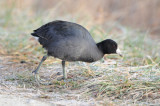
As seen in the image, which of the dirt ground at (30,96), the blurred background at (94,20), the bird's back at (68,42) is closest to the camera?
the dirt ground at (30,96)

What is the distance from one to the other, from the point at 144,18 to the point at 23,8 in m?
4.13

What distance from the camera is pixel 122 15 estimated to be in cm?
1023

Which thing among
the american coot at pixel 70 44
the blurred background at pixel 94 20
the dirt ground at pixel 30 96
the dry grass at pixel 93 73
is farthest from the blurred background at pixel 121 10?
the dirt ground at pixel 30 96

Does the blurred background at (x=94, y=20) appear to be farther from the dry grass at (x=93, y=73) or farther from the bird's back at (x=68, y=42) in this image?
the bird's back at (x=68, y=42)

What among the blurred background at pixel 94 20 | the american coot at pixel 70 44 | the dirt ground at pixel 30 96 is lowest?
the dirt ground at pixel 30 96

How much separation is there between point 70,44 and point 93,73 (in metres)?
0.73

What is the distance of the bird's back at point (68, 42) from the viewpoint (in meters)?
4.22

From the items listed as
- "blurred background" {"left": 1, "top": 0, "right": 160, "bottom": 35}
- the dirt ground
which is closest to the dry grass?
the dirt ground

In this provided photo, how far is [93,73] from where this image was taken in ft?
15.3

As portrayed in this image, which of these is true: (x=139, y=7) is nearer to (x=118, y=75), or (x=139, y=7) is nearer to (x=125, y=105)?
(x=118, y=75)

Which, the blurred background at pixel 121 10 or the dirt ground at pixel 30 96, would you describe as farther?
the blurred background at pixel 121 10

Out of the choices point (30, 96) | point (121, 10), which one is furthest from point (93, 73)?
point (121, 10)

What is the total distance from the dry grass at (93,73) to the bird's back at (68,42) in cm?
39

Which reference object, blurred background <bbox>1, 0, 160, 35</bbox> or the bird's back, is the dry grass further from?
blurred background <bbox>1, 0, 160, 35</bbox>
